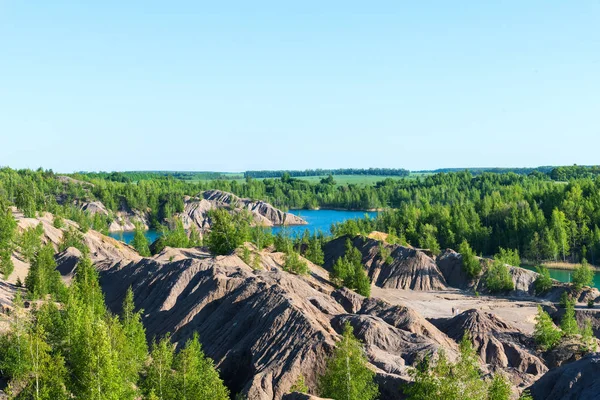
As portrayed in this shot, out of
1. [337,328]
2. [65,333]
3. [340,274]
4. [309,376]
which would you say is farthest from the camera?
[340,274]

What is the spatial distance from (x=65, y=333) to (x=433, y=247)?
3513 inches

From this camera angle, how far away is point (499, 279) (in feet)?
327

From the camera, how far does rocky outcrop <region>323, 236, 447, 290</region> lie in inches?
4107

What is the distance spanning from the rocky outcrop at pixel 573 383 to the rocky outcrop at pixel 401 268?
59359 millimetres

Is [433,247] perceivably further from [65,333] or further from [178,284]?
[65,333]

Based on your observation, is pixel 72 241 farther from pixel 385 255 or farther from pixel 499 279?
pixel 499 279

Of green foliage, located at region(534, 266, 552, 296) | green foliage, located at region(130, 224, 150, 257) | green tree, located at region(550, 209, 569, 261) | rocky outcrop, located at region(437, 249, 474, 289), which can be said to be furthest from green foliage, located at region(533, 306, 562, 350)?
green tree, located at region(550, 209, 569, 261)

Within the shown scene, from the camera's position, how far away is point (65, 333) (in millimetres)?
Result: 43875

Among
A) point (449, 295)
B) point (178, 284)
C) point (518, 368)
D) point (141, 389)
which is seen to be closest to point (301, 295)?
point (178, 284)

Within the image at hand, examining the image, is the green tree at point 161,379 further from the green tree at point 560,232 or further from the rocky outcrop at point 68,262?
the green tree at point 560,232

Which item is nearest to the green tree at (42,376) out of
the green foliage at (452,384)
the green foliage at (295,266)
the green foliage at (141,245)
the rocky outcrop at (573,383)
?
the green foliage at (452,384)

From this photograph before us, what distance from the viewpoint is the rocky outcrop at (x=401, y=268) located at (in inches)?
4107

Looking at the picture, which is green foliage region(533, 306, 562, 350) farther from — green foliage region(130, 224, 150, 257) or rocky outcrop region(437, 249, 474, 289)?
green foliage region(130, 224, 150, 257)

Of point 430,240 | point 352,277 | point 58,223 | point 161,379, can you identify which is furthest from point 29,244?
point 430,240
